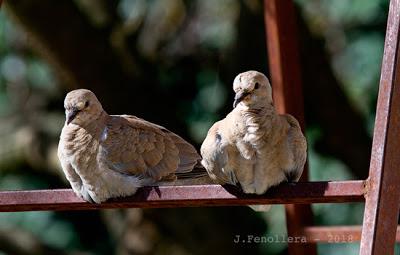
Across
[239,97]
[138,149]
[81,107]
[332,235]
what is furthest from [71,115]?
[332,235]

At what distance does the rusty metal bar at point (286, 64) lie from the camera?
6.47 meters

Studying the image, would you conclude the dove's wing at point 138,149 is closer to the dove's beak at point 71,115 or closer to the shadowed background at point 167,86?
the dove's beak at point 71,115

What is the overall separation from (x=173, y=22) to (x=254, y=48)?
0.76 m

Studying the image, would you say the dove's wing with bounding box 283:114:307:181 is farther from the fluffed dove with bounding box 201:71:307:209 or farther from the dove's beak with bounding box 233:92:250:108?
the dove's beak with bounding box 233:92:250:108

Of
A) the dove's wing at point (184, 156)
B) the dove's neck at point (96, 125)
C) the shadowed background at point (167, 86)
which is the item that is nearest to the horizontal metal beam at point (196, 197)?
the dove's neck at point (96, 125)

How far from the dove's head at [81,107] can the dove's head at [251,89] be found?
0.68m

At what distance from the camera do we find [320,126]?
28.4ft

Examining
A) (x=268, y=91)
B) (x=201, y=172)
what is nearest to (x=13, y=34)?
(x=201, y=172)

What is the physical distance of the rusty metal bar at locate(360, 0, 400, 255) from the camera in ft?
13.5

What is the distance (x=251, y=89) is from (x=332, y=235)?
2.38 metres

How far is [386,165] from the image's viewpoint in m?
4.14

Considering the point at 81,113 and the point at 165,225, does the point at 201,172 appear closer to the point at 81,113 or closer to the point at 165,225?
the point at 81,113

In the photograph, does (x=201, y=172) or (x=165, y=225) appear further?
(x=165, y=225)

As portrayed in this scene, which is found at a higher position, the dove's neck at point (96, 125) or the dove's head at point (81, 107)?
the dove's head at point (81, 107)
